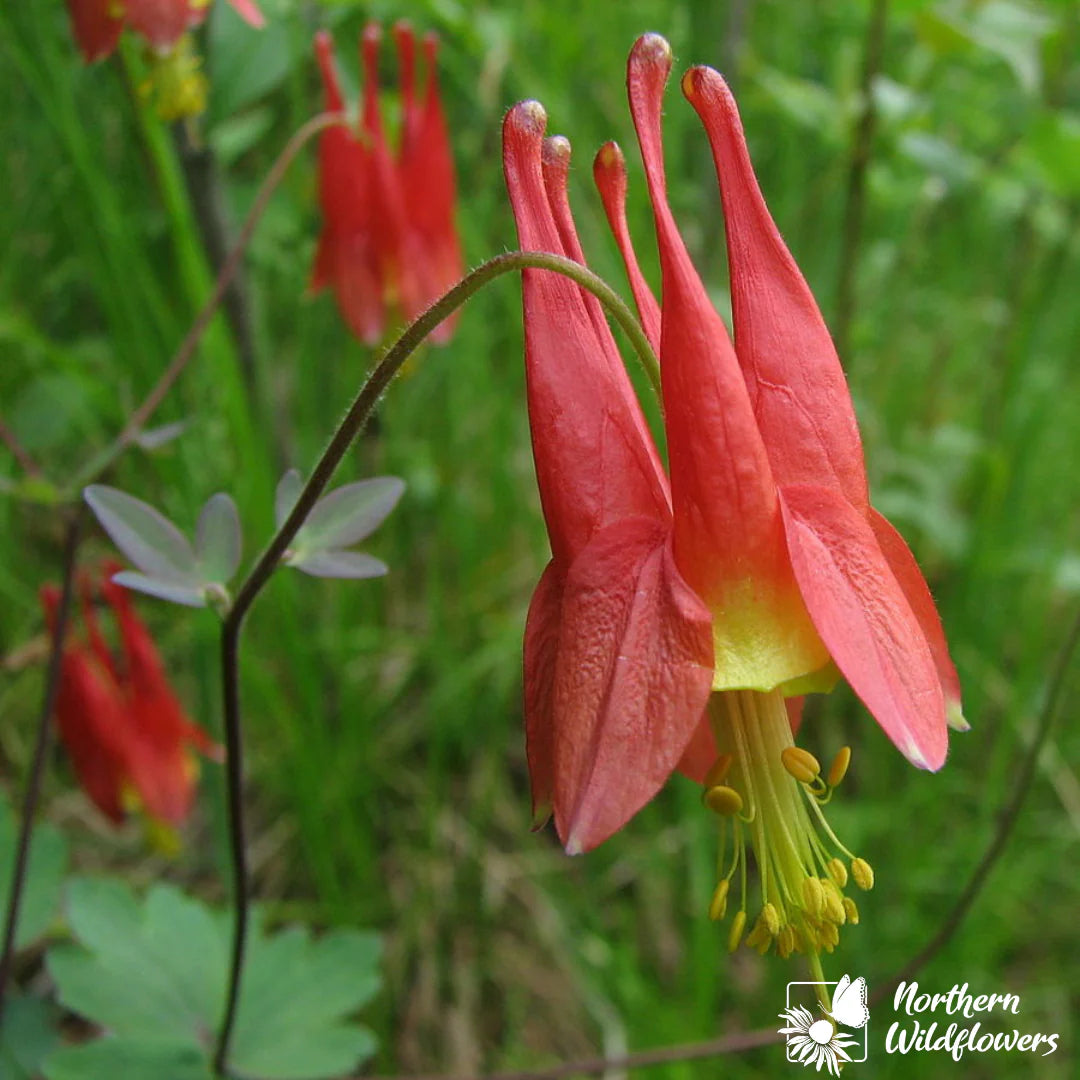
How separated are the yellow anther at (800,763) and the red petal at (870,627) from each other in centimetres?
8

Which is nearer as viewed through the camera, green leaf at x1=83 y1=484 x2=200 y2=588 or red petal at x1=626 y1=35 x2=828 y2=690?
red petal at x1=626 y1=35 x2=828 y2=690

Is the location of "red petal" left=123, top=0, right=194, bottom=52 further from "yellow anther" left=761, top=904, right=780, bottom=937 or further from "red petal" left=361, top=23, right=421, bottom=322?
"yellow anther" left=761, top=904, right=780, bottom=937

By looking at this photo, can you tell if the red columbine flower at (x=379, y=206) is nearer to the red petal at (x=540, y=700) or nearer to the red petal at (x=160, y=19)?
the red petal at (x=160, y=19)

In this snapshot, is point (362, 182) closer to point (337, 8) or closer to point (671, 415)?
point (337, 8)

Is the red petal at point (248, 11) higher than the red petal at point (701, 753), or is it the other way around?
the red petal at point (248, 11)

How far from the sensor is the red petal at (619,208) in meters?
0.91

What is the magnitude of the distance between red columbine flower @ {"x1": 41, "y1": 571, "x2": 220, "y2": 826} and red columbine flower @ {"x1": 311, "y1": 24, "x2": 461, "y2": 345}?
624mm

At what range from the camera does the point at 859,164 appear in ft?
6.09

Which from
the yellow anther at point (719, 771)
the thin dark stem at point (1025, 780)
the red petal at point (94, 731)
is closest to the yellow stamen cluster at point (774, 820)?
the yellow anther at point (719, 771)

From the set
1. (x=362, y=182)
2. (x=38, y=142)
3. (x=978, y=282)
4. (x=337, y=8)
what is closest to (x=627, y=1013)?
(x=362, y=182)

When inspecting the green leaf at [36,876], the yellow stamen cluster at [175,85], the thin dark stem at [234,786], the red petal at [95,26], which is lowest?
the green leaf at [36,876]

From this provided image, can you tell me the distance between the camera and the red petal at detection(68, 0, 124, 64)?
4.11ft

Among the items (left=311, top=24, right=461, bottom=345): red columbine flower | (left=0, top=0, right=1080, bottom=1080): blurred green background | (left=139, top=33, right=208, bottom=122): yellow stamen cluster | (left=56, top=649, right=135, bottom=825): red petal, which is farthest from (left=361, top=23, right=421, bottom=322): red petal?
(left=56, top=649, right=135, bottom=825): red petal

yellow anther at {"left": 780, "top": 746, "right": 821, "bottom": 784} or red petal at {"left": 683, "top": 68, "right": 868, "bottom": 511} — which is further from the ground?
red petal at {"left": 683, "top": 68, "right": 868, "bottom": 511}
